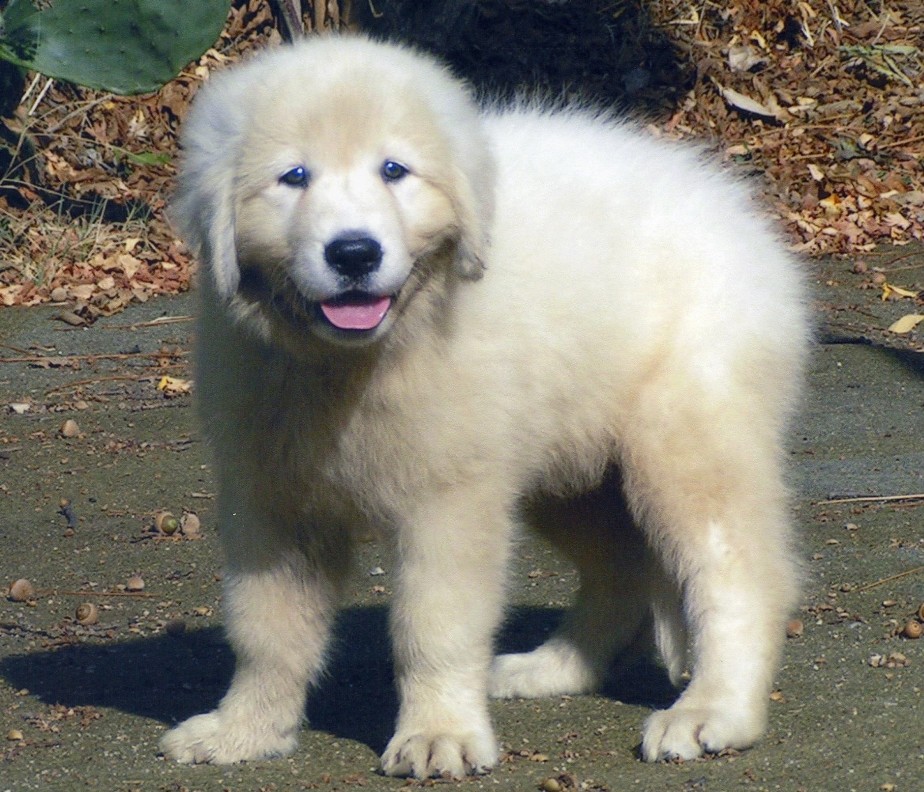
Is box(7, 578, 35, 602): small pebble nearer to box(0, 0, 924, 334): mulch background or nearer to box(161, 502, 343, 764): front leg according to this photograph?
box(161, 502, 343, 764): front leg

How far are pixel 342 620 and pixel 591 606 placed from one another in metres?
0.88

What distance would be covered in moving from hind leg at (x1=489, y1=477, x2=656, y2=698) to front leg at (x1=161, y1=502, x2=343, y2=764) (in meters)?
0.75

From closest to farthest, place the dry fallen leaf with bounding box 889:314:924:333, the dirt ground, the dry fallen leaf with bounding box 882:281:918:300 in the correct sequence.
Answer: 1. the dirt ground
2. the dry fallen leaf with bounding box 889:314:924:333
3. the dry fallen leaf with bounding box 882:281:918:300

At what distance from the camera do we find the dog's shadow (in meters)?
4.27

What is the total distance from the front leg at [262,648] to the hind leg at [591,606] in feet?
2.47

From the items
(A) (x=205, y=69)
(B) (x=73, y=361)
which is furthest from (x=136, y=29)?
(A) (x=205, y=69)

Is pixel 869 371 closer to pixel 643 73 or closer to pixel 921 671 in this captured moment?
pixel 921 671

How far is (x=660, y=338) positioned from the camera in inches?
164

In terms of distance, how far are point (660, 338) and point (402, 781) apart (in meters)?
1.35

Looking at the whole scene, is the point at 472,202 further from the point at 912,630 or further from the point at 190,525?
the point at 190,525

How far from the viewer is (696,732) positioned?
3863mm

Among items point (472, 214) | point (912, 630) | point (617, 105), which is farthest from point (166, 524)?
point (617, 105)

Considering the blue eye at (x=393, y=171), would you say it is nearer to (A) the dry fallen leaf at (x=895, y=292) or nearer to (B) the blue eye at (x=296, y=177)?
(B) the blue eye at (x=296, y=177)

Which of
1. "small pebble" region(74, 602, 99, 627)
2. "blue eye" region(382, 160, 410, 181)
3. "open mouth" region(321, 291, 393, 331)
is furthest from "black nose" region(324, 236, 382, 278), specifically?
"small pebble" region(74, 602, 99, 627)
